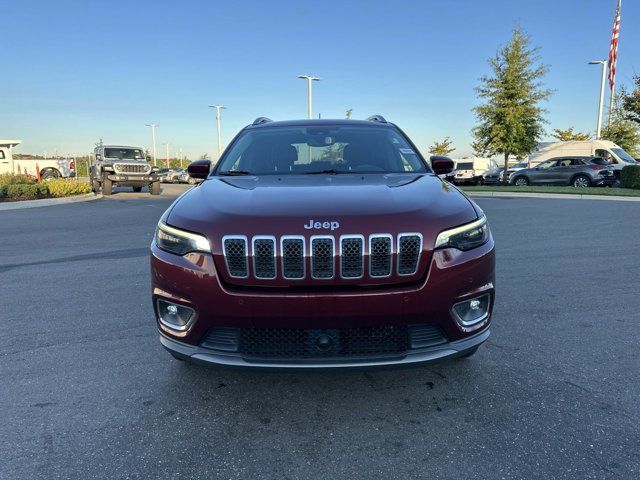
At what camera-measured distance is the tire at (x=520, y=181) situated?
75.7 feet

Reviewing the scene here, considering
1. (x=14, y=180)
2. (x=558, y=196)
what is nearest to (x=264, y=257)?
(x=558, y=196)

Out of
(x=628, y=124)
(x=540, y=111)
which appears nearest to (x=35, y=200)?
(x=540, y=111)

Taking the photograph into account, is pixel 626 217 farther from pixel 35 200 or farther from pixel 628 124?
pixel 628 124

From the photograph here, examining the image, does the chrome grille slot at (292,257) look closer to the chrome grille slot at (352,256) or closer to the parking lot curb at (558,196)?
the chrome grille slot at (352,256)

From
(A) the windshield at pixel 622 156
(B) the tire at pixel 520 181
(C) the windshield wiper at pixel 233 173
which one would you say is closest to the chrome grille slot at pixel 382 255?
(C) the windshield wiper at pixel 233 173

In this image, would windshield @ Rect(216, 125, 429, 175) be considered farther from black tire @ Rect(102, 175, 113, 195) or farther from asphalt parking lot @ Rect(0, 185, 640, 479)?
black tire @ Rect(102, 175, 113, 195)

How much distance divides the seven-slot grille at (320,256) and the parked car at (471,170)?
27282 millimetres

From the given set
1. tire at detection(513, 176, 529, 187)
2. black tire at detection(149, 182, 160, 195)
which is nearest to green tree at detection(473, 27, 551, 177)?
tire at detection(513, 176, 529, 187)

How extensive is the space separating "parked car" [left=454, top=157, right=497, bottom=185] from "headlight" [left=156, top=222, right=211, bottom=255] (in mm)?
27355

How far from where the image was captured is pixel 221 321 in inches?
89.6

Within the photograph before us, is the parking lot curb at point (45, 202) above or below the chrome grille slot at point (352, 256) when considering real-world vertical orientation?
below

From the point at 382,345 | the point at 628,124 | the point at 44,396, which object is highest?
the point at 628,124

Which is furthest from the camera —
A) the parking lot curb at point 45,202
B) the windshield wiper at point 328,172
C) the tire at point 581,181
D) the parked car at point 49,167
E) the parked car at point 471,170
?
the parked car at point 49,167

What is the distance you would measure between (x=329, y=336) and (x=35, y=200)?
54.0 feet
